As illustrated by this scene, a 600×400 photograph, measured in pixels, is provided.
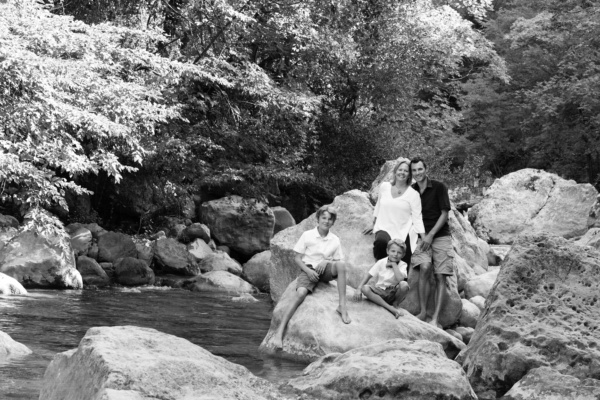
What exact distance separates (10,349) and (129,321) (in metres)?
3.02

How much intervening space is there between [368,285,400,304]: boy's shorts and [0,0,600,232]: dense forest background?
5.43 metres

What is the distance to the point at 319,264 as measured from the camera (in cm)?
851

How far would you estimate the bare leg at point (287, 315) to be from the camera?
8.28m

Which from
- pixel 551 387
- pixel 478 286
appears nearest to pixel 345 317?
pixel 551 387

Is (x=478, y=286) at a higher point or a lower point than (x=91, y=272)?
higher

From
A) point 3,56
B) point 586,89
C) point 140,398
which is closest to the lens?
point 140,398

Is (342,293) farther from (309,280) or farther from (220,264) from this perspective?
(220,264)

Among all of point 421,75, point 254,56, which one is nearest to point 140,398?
point 254,56

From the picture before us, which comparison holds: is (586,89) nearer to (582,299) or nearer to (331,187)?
(331,187)

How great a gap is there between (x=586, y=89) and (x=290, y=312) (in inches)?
601

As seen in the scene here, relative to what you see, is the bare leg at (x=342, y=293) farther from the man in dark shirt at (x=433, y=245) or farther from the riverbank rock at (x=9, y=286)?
the riverbank rock at (x=9, y=286)

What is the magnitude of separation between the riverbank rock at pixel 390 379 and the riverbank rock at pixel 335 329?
2.12 meters

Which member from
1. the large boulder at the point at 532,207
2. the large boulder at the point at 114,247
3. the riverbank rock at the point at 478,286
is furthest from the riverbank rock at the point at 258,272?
the large boulder at the point at 532,207

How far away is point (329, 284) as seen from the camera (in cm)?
871
